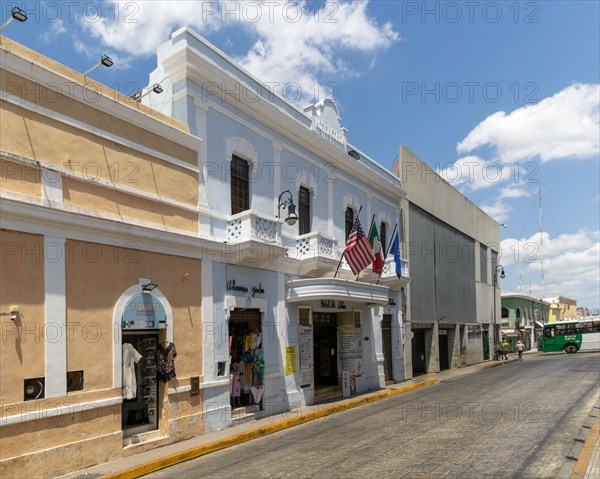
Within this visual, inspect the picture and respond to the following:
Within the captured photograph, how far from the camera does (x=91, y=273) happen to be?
407 inches

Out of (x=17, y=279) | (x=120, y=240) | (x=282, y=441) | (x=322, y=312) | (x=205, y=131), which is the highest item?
A: (x=205, y=131)

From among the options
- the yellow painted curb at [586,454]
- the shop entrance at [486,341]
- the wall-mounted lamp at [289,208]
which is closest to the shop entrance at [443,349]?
the shop entrance at [486,341]

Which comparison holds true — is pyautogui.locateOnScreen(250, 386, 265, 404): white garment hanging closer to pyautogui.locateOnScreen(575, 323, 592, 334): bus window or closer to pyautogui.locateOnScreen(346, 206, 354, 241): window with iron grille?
pyautogui.locateOnScreen(346, 206, 354, 241): window with iron grille

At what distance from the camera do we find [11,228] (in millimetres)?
8992

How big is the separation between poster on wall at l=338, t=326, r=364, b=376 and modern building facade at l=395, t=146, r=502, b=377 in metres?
6.08

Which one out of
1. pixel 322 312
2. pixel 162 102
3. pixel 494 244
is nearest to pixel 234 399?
pixel 322 312

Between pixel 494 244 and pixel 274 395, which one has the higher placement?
pixel 494 244

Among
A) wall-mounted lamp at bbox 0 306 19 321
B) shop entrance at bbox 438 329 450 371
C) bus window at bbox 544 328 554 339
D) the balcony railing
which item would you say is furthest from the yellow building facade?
bus window at bbox 544 328 554 339

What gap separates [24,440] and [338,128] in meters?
15.1

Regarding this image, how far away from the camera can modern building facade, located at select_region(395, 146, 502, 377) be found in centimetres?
2731

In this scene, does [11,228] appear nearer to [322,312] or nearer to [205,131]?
[205,131]

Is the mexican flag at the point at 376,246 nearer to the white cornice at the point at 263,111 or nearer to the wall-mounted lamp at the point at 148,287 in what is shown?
the white cornice at the point at 263,111

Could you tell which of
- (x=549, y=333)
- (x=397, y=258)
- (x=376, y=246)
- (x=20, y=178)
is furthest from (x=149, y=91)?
(x=549, y=333)

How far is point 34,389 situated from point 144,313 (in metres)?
2.76
